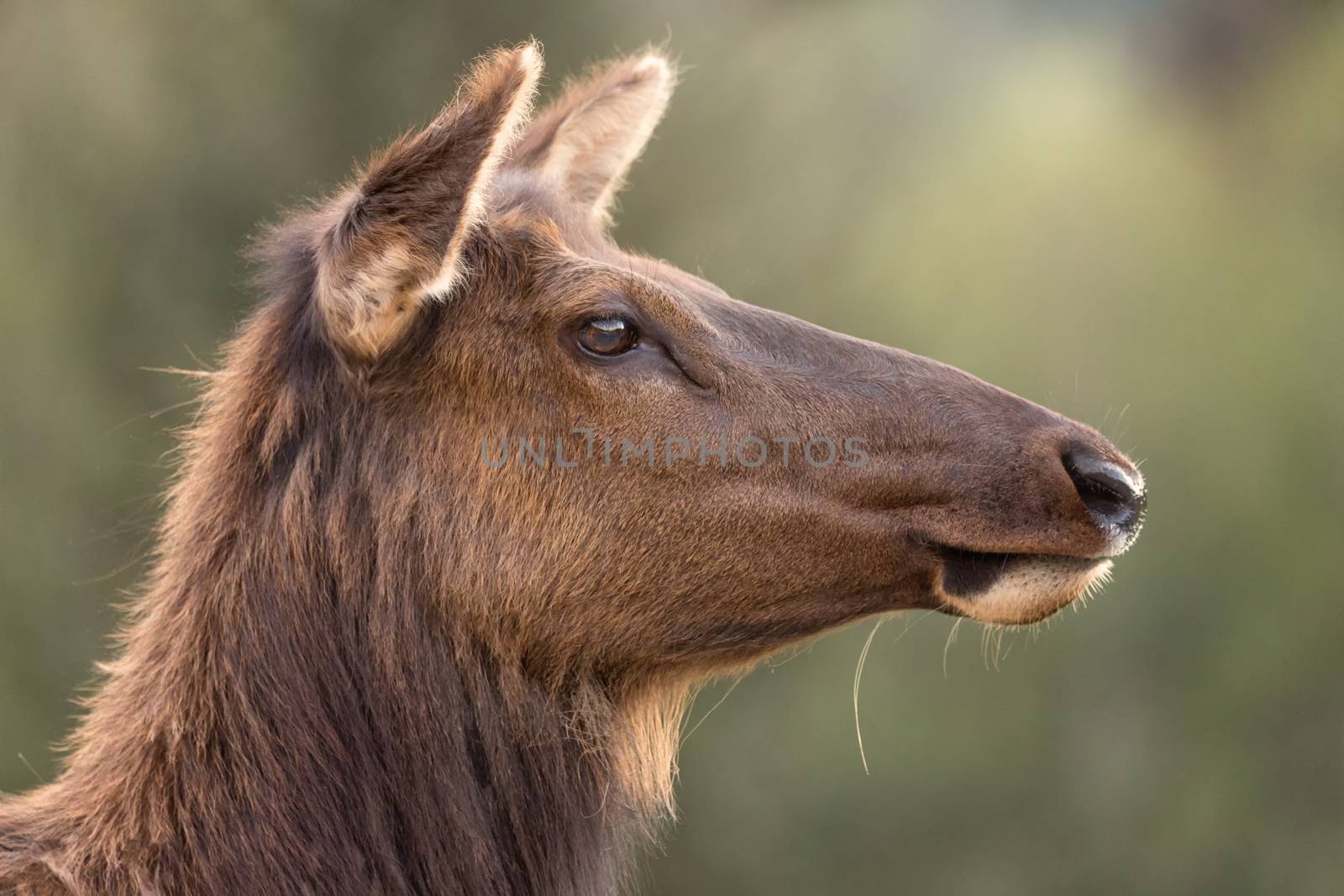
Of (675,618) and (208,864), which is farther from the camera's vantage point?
(675,618)

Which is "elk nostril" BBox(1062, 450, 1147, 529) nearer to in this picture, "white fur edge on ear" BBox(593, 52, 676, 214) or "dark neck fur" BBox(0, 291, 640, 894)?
"dark neck fur" BBox(0, 291, 640, 894)

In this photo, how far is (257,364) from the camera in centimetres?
302

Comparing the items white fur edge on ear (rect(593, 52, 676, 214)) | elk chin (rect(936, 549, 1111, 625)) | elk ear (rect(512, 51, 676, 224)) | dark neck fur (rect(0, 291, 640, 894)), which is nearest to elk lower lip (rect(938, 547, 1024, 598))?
elk chin (rect(936, 549, 1111, 625))

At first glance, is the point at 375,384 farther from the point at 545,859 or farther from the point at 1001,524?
the point at 1001,524

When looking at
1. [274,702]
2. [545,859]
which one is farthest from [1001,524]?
[274,702]

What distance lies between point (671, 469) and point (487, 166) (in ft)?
2.44

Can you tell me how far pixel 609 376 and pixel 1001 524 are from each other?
0.88 meters

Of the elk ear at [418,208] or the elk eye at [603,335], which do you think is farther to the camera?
the elk eye at [603,335]

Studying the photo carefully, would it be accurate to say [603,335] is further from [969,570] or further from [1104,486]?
[1104,486]

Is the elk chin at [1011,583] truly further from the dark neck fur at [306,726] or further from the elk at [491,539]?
the dark neck fur at [306,726]

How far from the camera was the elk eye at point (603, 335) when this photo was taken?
114 inches

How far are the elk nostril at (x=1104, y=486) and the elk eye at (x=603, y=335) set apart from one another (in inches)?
38.6

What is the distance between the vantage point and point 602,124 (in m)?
3.97

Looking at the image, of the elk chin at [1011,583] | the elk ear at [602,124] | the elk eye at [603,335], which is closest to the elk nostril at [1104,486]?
the elk chin at [1011,583]
